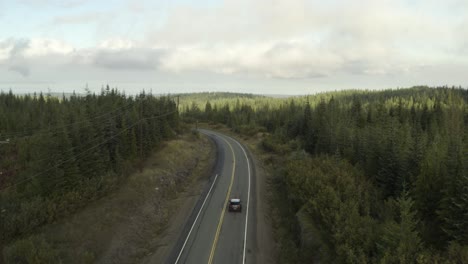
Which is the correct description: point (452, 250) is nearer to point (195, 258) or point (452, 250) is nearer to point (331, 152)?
point (195, 258)

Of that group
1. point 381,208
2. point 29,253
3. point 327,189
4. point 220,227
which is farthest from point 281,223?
point 29,253

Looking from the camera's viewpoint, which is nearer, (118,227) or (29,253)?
(29,253)

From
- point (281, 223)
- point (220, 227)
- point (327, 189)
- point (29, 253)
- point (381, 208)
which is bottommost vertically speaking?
point (220, 227)

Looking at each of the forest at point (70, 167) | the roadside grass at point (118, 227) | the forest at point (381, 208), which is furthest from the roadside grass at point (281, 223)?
the forest at point (70, 167)

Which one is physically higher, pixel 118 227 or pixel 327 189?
pixel 327 189

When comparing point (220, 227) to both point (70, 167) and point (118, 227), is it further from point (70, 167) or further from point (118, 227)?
point (70, 167)

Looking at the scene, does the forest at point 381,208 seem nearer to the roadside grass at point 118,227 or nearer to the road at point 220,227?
the road at point 220,227
